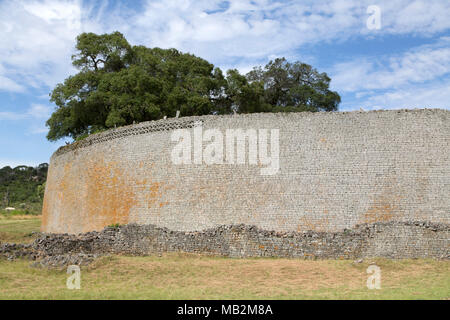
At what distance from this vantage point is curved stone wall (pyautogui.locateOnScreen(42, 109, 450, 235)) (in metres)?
14.5

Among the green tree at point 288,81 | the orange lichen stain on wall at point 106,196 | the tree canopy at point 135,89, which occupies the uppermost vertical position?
the green tree at point 288,81

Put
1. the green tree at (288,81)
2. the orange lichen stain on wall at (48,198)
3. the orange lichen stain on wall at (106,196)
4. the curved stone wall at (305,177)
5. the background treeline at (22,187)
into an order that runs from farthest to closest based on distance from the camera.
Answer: the background treeline at (22,187)
the green tree at (288,81)
the orange lichen stain on wall at (48,198)
the orange lichen stain on wall at (106,196)
the curved stone wall at (305,177)

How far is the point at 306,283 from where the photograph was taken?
1061cm

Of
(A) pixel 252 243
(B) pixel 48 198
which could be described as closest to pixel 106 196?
(B) pixel 48 198

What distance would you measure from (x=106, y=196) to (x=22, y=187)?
40487 millimetres

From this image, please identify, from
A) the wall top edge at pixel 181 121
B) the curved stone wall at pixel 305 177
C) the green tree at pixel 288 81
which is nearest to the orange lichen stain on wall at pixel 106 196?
the curved stone wall at pixel 305 177

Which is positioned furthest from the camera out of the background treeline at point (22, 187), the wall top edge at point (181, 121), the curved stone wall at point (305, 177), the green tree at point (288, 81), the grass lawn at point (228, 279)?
the background treeline at point (22, 187)

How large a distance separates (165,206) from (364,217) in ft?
22.3

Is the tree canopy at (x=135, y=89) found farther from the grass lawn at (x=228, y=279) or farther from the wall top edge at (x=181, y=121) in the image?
the grass lawn at (x=228, y=279)

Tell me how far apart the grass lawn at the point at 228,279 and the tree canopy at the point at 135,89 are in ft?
39.3

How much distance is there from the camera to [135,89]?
968 inches

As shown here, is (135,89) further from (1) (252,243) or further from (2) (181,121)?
(1) (252,243)

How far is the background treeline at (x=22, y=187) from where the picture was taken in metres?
47.9
